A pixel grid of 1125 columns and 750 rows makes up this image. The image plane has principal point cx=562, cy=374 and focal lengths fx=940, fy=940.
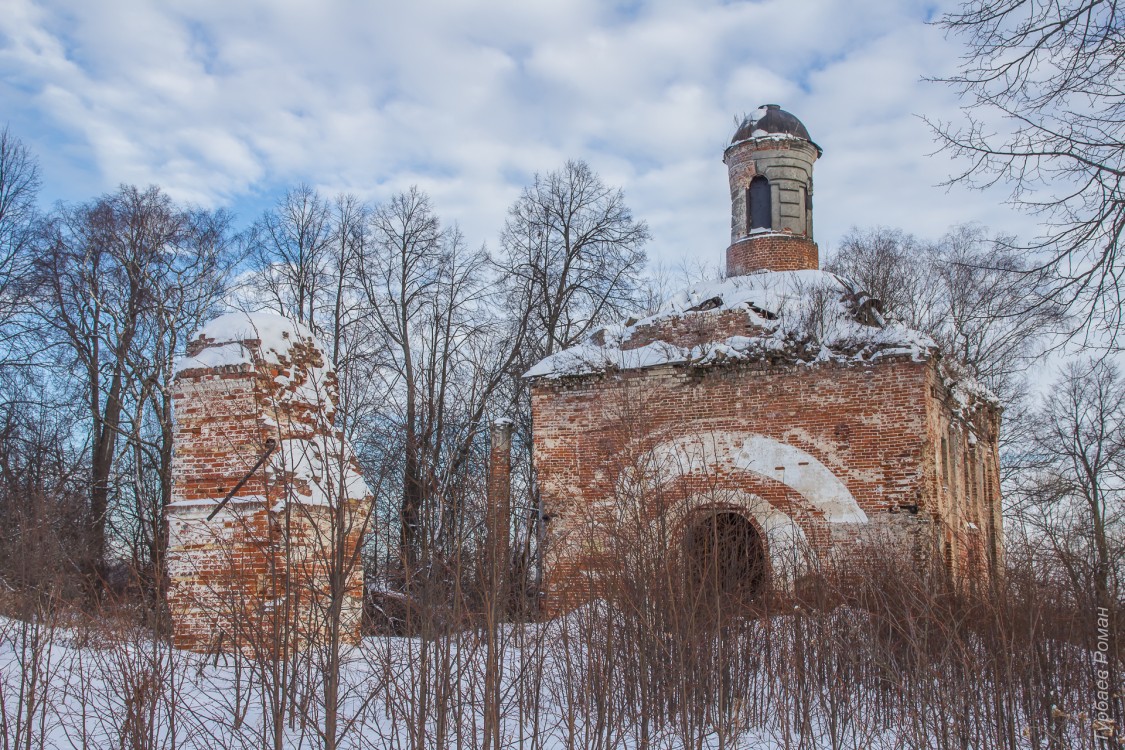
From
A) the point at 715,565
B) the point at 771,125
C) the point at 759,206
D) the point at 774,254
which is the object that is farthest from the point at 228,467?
the point at 771,125

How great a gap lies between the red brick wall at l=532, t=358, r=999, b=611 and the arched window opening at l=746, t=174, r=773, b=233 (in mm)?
4168

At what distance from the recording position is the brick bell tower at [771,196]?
15.0 metres

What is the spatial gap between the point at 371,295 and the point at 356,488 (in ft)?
45.9

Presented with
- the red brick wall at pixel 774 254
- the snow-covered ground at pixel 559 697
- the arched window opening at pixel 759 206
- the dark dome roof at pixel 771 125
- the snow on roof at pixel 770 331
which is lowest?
the snow-covered ground at pixel 559 697

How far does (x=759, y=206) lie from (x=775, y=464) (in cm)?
545

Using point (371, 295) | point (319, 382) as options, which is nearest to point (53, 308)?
point (371, 295)

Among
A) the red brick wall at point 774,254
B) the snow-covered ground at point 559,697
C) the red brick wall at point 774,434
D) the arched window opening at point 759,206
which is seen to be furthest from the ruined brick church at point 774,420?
the snow-covered ground at point 559,697

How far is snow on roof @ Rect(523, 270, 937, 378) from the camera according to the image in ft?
38.2

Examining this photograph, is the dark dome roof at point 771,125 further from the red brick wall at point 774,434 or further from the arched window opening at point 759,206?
the red brick wall at point 774,434

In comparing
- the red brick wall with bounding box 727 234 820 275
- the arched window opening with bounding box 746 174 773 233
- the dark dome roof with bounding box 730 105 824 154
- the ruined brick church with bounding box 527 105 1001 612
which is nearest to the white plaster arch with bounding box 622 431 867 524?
the ruined brick church with bounding box 527 105 1001 612

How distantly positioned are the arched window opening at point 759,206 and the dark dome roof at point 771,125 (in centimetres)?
78

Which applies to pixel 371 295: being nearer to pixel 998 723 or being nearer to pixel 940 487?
pixel 940 487

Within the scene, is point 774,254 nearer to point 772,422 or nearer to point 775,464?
point 772,422

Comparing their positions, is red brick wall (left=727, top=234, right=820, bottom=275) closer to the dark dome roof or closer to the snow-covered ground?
the dark dome roof
